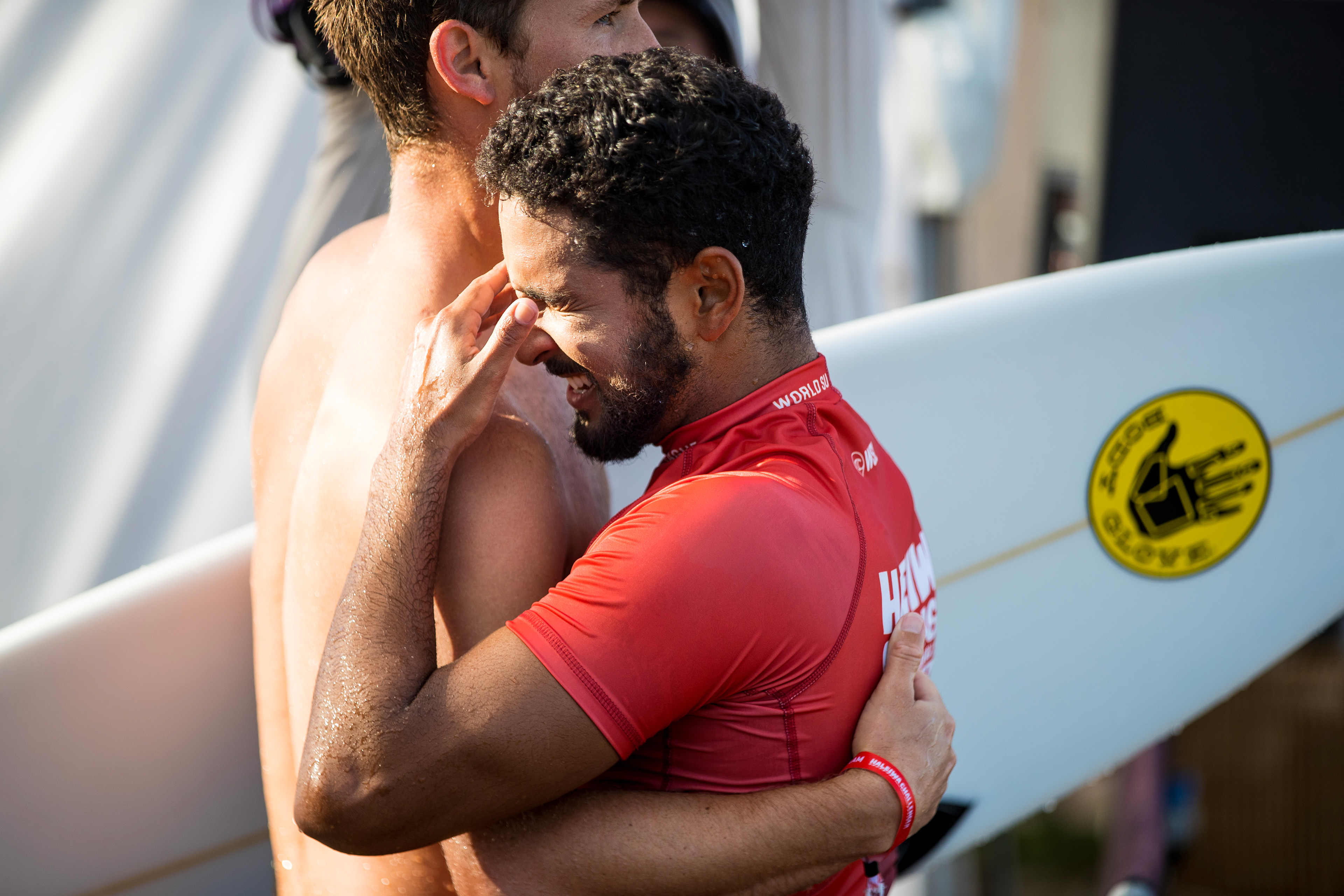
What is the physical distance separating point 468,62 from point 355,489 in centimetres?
50

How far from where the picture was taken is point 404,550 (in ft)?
3.19

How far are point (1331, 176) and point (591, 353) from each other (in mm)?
4997

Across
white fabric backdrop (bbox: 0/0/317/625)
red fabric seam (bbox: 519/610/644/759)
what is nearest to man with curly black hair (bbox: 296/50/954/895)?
red fabric seam (bbox: 519/610/644/759)

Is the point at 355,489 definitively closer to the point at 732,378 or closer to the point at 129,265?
the point at 732,378

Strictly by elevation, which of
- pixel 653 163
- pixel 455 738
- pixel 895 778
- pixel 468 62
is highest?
pixel 468 62

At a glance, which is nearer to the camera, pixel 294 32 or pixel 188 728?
pixel 188 728

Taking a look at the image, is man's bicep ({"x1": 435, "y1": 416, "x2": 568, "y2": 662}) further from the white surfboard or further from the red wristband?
the white surfboard

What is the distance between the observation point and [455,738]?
88 cm

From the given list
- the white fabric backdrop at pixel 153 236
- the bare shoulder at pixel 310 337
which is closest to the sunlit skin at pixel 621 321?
the bare shoulder at pixel 310 337

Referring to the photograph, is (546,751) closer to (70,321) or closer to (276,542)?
(276,542)

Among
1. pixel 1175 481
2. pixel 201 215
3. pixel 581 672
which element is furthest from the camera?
pixel 201 215

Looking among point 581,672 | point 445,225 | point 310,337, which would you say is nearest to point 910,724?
point 581,672

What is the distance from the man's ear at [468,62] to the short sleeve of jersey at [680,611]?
54 centimetres

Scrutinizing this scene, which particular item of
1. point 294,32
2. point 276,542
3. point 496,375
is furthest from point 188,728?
point 294,32
